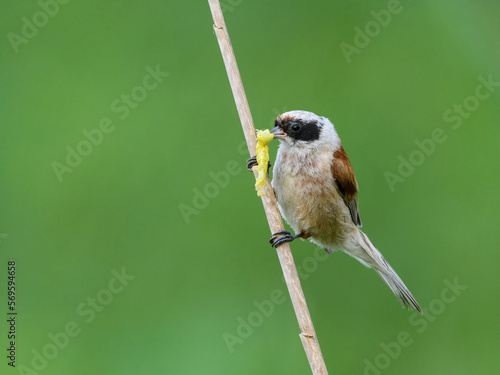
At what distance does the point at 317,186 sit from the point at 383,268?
65 centimetres

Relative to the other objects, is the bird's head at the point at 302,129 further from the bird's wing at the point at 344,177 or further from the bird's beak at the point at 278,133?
the bird's wing at the point at 344,177

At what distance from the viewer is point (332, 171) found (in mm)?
3508

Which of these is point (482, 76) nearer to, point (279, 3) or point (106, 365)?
point (279, 3)

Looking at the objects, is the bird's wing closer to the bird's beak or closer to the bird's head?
the bird's head

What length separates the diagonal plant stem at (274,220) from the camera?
8.24 feet

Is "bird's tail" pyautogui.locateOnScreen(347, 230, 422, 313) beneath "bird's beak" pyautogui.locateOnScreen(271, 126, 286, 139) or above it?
beneath

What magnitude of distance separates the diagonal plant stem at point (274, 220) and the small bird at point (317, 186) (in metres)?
0.39

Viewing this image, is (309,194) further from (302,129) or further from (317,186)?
(302,129)

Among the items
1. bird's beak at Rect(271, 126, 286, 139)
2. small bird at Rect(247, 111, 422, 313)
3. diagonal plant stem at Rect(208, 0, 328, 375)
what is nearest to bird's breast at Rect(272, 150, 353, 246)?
small bird at Rect(247, 111, 422, 313)

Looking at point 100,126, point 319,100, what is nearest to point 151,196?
point 100,126

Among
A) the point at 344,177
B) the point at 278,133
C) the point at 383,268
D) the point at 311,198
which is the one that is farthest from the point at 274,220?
the point at 383,268

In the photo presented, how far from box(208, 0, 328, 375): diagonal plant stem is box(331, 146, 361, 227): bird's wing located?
0.64 m

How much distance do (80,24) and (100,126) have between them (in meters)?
1.00

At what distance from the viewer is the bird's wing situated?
3.51 m
